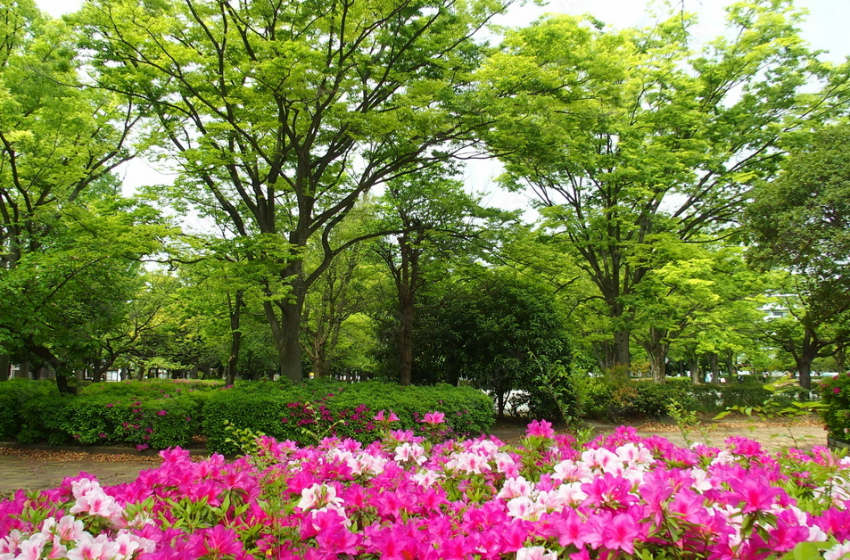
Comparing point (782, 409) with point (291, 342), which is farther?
point (291, 342)

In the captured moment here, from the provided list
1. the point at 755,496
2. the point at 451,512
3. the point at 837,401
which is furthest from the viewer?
the point at 837,401

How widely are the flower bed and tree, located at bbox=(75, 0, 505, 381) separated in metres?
7.04

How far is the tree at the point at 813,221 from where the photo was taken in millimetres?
10016

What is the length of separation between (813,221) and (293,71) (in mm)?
10059

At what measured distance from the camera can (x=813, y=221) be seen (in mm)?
10375

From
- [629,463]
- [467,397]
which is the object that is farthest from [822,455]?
[467,397]

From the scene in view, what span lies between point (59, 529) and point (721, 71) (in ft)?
52.3

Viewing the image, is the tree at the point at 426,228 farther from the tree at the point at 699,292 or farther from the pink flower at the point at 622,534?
the pink flower at the point at 622,534

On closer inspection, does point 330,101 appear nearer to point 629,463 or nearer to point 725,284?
point 629,463

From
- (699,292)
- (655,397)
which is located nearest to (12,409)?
(655,397)

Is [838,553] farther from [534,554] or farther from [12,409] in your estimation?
[12,409]

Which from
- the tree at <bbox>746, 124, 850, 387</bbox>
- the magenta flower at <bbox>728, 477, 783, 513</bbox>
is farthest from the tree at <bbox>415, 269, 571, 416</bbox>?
the magenta flower at <bbox>728, 477, 783, 513</bbox>

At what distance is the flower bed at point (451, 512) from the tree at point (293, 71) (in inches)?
277

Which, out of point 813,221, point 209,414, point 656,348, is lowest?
point 209,414
